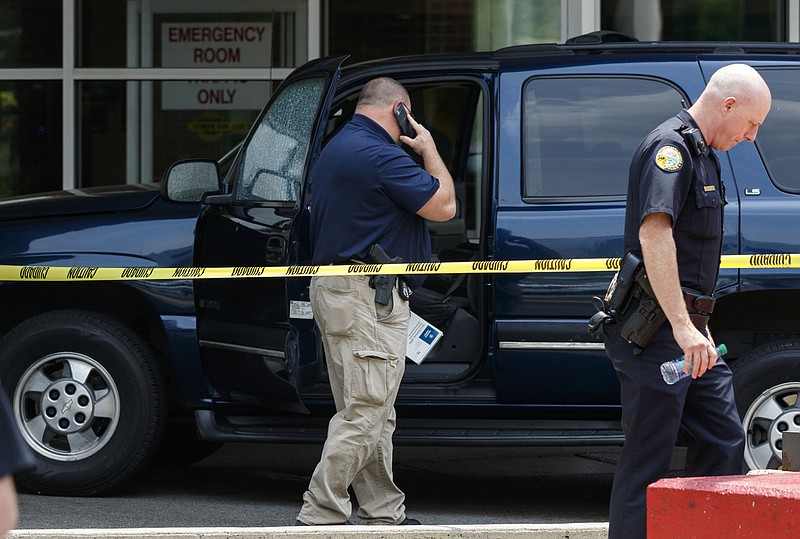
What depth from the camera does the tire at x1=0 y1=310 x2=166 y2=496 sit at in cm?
607

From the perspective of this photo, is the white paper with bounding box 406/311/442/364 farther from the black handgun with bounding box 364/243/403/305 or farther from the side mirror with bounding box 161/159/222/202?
the side mirror with bounding box 161/159/222/202

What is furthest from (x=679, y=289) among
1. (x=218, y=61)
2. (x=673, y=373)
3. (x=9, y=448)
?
(x=218, y=61)

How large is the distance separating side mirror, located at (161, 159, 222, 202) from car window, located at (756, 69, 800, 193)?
7.73 feet

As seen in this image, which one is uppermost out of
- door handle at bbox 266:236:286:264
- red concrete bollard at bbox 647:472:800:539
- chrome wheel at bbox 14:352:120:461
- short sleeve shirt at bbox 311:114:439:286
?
short sleeve shirt at bbox 311:114:439:286

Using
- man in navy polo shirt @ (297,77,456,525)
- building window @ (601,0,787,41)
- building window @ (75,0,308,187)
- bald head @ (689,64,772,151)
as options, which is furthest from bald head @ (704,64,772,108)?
building window @ (75,0,308,187)

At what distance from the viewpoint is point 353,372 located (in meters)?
5.41

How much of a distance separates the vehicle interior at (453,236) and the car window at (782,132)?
120 centimetres

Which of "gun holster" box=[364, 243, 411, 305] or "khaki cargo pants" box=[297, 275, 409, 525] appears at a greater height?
"gun holster" box=[364, 243, 411, 305]

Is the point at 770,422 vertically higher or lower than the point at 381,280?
lower

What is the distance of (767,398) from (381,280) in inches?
67.0

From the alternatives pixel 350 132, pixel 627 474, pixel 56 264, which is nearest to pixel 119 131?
pixel 56 264

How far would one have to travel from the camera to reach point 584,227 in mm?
5738

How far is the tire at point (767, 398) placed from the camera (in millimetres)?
5715

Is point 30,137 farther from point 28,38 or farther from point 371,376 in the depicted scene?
point 371,376
